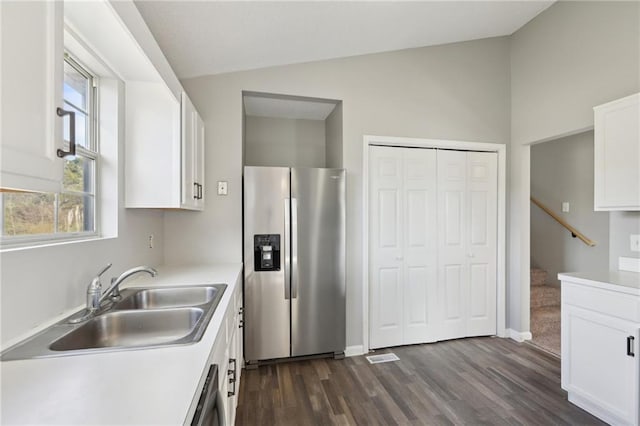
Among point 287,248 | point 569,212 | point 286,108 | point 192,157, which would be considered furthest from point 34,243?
point 569,212

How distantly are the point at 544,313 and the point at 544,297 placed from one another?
0.90 feet

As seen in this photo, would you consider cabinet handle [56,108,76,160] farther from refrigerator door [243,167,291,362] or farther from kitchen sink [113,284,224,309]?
refrigerator door [243,167,291,362]

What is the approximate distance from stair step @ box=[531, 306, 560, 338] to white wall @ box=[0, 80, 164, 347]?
3.99m

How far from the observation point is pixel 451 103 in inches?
127

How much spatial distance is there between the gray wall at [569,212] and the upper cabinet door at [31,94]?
5163 millimetres

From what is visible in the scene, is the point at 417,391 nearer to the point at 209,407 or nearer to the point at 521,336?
the point at 521,336

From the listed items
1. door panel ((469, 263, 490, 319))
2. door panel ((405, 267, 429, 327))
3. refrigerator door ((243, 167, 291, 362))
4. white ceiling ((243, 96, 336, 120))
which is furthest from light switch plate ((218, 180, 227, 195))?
door panel ((469, 263, 490, 319))

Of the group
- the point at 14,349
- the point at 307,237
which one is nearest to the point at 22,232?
the point at 14,349

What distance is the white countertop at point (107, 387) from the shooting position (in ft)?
2.17

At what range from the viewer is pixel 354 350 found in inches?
114

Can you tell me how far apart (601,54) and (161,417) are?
3.69 meters

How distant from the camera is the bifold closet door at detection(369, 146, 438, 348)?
3018 millimetres

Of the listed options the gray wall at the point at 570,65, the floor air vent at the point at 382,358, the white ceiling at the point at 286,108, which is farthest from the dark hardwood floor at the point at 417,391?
the white ceiling at the point at 286,108

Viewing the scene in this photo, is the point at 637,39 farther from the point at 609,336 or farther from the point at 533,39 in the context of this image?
the point at 609,336
